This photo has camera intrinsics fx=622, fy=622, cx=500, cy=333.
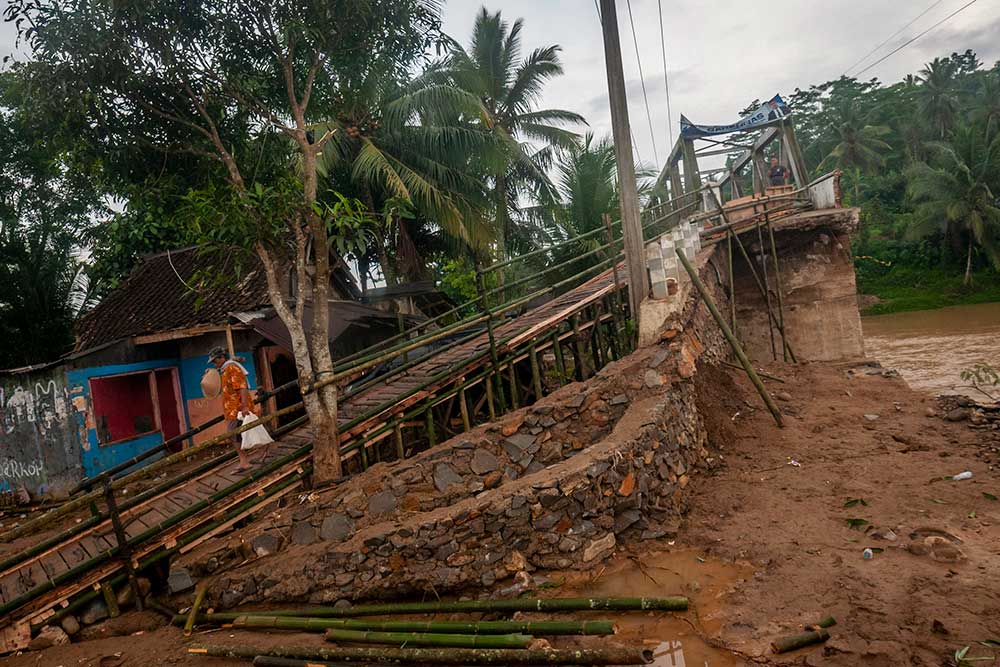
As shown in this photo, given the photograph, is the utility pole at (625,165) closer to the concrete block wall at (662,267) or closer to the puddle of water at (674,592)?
the concrete block wall at (662,267)

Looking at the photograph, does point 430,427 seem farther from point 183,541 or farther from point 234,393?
point 183,541

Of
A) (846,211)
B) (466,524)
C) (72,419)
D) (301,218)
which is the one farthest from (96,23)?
(846,211)

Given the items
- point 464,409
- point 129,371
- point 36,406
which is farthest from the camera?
point 129,371

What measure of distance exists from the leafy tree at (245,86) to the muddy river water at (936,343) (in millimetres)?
11227

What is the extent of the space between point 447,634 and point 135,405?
905 cm

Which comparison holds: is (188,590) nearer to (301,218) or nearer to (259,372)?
(301,218)

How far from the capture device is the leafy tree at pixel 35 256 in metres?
15.8

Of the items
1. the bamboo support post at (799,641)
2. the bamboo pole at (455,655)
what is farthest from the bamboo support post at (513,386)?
the bamboo support post at (799,641)

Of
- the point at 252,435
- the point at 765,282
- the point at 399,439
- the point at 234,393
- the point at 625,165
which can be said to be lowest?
the point at 399,439

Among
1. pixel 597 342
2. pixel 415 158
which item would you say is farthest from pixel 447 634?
pixel 415 158

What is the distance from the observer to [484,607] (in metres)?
5.07

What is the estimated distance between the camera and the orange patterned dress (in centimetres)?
711

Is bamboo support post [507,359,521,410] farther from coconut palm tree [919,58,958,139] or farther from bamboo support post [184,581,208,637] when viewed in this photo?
coconut palm tree [919,58,958,139]

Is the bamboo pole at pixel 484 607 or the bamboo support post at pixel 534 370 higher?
the bamboo support post at pixel 534 370
